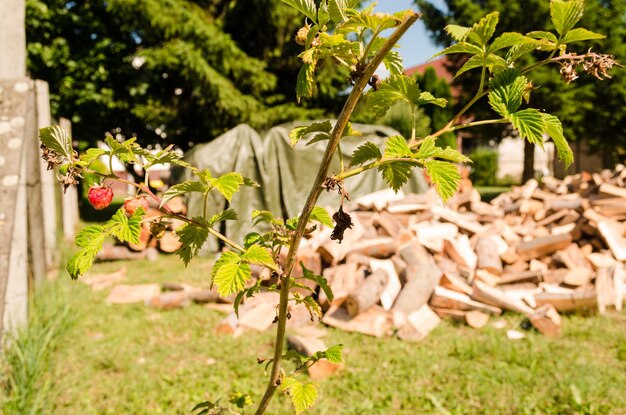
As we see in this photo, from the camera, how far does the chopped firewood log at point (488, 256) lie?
208 inches

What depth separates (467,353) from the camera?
354 cm

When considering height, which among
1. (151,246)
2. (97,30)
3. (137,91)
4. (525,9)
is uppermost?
(525,9)

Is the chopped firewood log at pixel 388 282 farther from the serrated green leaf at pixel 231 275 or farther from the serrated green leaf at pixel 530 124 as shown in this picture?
the serrated green leaf at pixel 530 124

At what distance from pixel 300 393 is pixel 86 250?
21.3 inches

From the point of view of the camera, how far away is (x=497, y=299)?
175 inches

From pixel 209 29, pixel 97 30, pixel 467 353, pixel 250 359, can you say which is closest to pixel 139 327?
pixel 250 359

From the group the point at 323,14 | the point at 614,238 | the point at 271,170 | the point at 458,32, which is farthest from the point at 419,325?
the point at 271,170

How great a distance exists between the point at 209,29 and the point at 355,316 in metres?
10.3

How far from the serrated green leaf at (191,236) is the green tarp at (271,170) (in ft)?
24.5

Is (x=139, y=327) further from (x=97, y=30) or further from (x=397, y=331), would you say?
(x=97, y=30)

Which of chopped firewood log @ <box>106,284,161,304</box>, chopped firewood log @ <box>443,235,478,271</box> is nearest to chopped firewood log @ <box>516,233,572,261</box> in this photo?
chopped firewood log @ <box>443,235,478,271</box>

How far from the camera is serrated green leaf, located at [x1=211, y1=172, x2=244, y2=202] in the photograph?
0.86 m

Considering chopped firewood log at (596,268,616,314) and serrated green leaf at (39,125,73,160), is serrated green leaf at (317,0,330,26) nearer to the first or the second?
serrated green leaf at (39,125,73,160)

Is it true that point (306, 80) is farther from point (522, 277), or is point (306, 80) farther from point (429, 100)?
point (522, 277)
